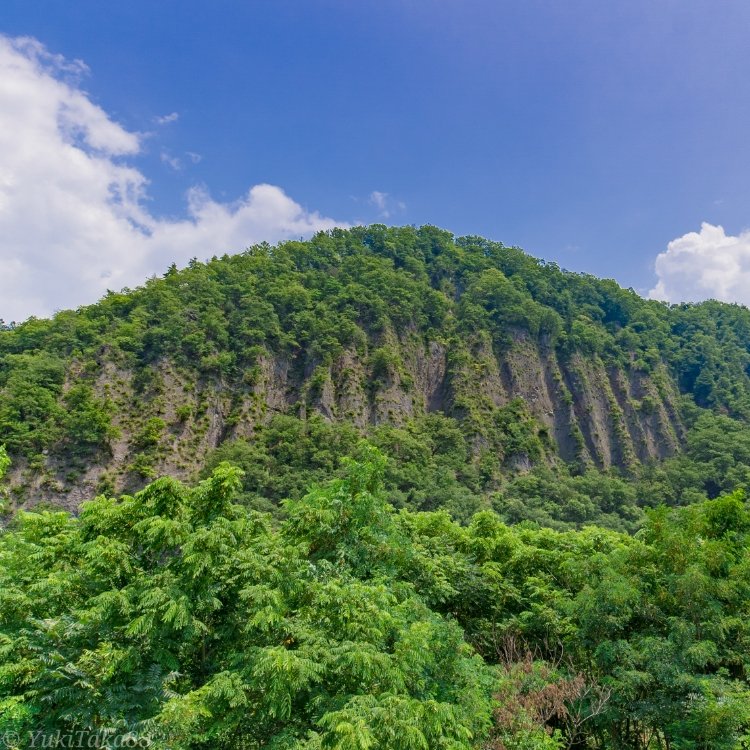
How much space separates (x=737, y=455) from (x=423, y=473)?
3811cm

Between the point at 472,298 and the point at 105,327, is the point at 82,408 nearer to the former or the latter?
the point at 105,327

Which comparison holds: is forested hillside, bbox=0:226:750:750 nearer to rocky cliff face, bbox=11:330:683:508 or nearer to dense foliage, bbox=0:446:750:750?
dense foliage, bbox=0:446:750:750

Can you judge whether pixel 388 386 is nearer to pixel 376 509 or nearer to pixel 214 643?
pixel 376 509

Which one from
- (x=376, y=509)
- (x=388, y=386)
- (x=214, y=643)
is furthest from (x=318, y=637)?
(x=388, y=386)

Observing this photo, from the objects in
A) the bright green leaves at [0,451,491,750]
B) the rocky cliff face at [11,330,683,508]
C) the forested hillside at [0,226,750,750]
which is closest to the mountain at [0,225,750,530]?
the rocky cliff face at [11,330,683,508]

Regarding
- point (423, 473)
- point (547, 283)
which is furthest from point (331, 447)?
point (547, 283)

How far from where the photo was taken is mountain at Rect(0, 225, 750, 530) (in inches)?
1742

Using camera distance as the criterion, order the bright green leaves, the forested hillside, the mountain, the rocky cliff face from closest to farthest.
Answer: the bright green leaves, the forested hillside, the mountain, the rocky cliff face

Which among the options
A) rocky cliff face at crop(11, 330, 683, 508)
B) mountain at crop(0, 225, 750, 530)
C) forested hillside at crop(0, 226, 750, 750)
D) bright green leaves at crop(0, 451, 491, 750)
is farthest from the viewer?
rocky cliff face at crop(11, 330, 683, 508)

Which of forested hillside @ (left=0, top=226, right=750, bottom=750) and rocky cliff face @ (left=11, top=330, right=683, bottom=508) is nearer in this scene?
forested hillside @ (left=0, top=226, right=750, bottom=750)

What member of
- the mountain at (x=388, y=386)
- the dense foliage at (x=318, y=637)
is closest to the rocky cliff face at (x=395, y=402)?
the mountain at (x=388, y=386)

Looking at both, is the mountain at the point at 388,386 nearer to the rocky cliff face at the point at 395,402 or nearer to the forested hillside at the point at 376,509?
the rocky cliff face at the point at 395,402

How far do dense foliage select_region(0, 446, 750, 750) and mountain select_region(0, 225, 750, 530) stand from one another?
31012 mm

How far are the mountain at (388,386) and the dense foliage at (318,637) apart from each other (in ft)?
102
